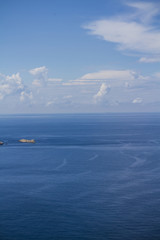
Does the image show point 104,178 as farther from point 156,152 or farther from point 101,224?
point 156,152

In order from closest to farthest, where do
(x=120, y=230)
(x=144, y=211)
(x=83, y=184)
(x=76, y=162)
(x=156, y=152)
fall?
(x=120, y=230), (x=144, y=211), (x=83, y=184), (x=76, y=162), (x=156, y=152)

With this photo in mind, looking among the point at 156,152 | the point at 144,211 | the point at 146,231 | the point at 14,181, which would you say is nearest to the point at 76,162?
the point at 14,181

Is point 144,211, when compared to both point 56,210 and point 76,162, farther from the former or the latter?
point 76,162

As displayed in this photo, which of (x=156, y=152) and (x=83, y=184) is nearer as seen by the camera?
(x=83, y=184)

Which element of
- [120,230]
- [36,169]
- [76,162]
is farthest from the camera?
[76,162]

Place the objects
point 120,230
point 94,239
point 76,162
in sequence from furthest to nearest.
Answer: point 76,162 < point 120,230 < point 94,239

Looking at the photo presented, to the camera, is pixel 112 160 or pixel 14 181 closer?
pixel 14 181

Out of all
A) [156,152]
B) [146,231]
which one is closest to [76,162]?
[156,152]

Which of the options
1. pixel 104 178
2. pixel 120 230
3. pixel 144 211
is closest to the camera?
pixel 120 230
